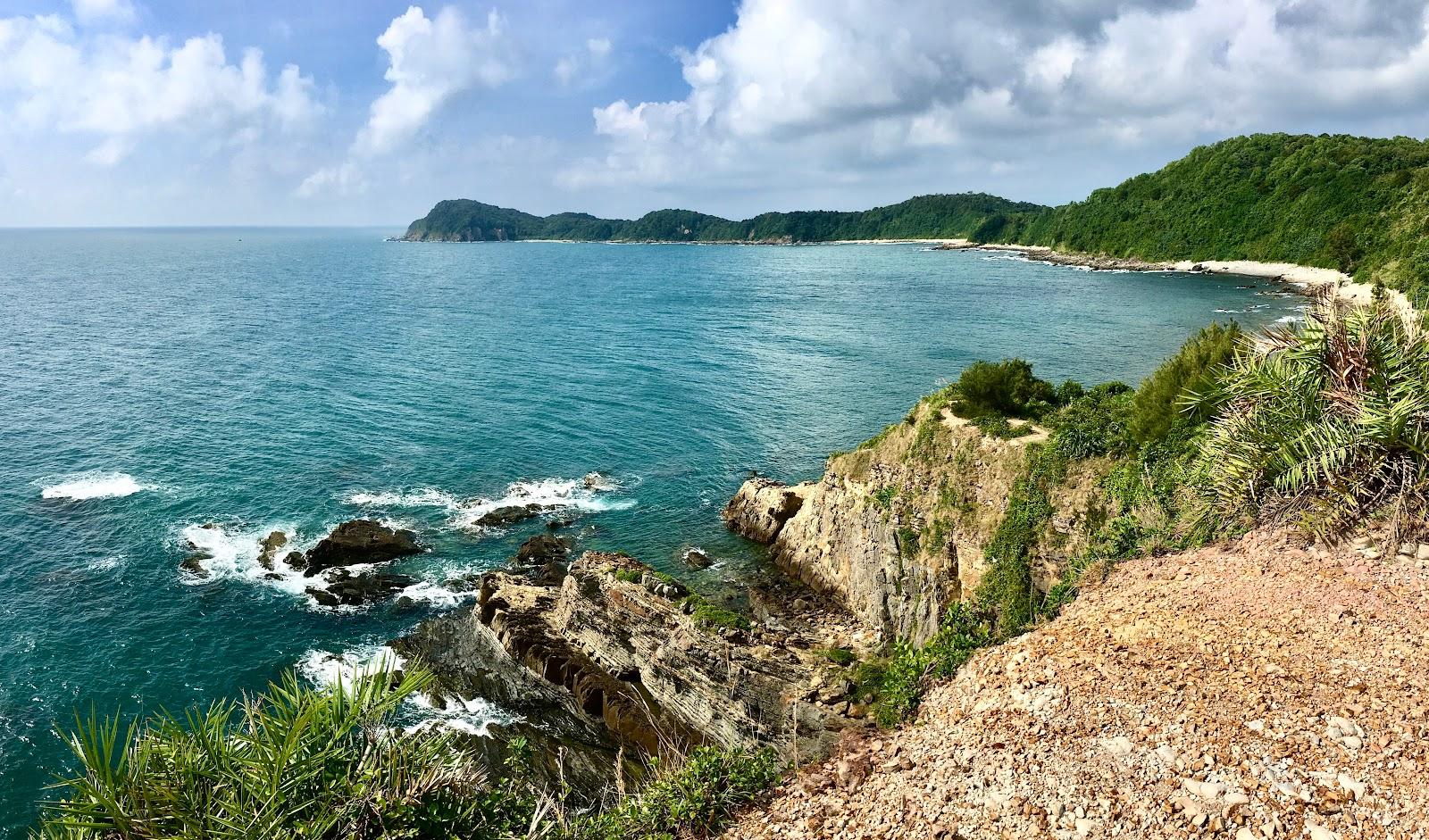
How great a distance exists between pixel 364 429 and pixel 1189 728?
52.2 m

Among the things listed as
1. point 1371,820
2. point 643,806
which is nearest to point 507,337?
point 643,806

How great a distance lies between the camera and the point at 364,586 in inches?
1307

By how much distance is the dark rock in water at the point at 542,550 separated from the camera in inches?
1405

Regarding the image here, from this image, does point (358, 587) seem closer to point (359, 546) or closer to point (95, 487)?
point (359, 546)

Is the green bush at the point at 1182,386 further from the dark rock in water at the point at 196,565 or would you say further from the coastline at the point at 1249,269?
the coastline at the point at 1249,269

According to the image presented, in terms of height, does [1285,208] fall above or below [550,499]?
above

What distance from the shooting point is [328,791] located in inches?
398

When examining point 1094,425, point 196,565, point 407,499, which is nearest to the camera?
point 1094,425

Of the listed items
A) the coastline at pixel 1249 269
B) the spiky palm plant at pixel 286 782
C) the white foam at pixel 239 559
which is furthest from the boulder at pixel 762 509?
the coastline at pixel 1249 269

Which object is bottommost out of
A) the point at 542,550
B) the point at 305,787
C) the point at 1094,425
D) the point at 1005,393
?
the point at 542,550

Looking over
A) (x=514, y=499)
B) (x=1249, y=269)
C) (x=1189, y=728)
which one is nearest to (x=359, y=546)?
(x=514, y=499)

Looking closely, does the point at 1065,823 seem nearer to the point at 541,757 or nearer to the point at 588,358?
the point at 541,757

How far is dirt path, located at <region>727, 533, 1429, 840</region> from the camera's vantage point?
991 cm

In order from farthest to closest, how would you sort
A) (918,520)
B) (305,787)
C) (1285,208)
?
1. (1285,208)
2. (918,520)
3. (305,787)
